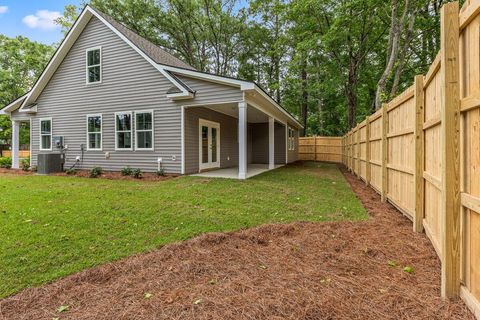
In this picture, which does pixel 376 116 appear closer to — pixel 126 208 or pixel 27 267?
pixel 126 208

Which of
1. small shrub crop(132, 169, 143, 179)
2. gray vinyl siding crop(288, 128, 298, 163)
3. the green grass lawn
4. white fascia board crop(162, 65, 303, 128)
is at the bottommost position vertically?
the green grass lawn

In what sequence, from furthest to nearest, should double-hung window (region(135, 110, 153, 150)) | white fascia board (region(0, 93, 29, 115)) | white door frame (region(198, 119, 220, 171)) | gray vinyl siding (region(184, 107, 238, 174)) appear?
1. white fascia board (region(0, 93, 29, 115))
2. white door frame (region(198, 119, 220, 171))
3. double-hung window (region(135, 110, 153, 150))
4. gray vinyl siding (region(184, 107, 238, 174))

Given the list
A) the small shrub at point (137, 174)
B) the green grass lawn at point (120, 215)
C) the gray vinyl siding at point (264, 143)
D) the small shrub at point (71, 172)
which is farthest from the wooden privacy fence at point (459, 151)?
the gray vinyl siding at point (264, 143)

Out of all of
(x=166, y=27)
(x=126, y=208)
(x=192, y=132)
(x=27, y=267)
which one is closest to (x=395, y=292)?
(x=27, y=267)

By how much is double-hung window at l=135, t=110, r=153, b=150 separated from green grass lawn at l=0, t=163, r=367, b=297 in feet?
8.98

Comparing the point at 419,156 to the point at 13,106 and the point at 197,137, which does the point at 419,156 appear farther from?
the point at 13,106

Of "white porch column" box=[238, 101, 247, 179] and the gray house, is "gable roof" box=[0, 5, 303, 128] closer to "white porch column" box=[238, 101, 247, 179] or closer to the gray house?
the gray house

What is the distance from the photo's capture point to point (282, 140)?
1681 cm

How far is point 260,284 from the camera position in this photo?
2436mm

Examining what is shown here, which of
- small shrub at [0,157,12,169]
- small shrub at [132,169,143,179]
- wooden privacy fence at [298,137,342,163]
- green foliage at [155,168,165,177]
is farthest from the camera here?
wooden privacy fence at [298,137,342,163]

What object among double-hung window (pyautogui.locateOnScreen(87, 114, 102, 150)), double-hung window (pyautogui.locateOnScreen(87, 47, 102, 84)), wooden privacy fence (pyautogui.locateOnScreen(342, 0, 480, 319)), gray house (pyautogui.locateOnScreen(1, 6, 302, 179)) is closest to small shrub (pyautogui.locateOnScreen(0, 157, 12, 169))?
gray house (pyautogui.locateOnScreen(1, 6, 302, 179))

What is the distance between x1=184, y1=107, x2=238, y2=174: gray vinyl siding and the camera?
974cm

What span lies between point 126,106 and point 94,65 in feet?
7.74

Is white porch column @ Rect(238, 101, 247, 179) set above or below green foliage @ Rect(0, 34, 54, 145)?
below
